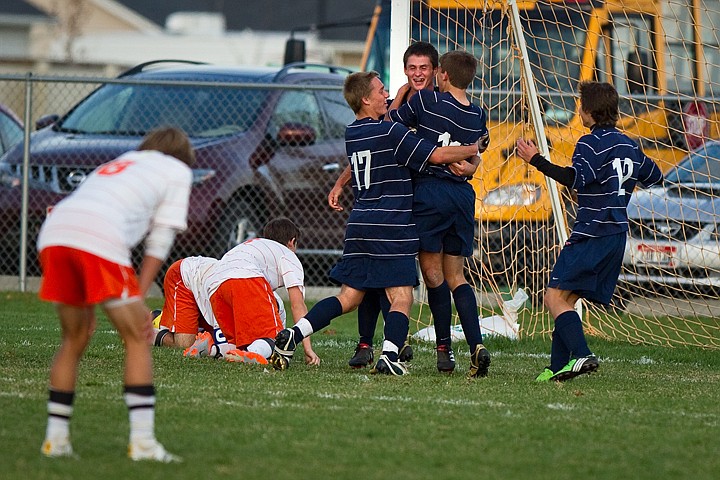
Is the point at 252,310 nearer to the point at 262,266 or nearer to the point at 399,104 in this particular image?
the point at 262,266

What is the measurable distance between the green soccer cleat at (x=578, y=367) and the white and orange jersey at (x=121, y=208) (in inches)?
115

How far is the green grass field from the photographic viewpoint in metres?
4.51

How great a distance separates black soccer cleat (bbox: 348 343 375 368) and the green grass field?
15 centimetres

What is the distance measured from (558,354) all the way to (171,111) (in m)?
6.08

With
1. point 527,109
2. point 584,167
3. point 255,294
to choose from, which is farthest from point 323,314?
point 527,109

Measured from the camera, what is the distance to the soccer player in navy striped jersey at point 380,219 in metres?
6.98

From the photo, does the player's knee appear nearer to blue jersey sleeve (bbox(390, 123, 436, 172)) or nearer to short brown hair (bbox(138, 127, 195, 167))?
blue jersey sleeve (bbox(390, 123, 436, 172))

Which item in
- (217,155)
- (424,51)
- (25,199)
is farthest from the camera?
(25,199)

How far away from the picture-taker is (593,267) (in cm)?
690

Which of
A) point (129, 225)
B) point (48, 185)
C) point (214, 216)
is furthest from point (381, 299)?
point (48, 185)

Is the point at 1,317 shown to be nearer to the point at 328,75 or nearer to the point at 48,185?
the point at 48,185

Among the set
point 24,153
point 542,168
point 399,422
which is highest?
point 24,153

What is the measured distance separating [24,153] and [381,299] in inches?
215

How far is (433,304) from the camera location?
7332mm
